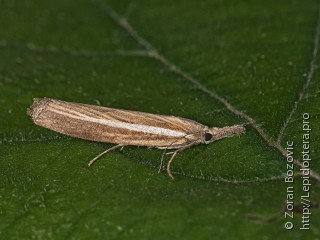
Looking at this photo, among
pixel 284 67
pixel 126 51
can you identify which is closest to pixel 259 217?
pixel 284 67

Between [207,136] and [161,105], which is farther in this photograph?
[161,105]

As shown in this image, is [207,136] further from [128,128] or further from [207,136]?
[128,128]

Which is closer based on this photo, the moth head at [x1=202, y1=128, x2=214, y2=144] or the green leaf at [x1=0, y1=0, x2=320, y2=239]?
the green leaf at [x1=0, y1=0, x2=320, y2=239]

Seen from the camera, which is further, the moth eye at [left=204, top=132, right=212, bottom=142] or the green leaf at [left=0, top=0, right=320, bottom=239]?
the moth eye at [left=204, top=132, right=212, bottom=142]

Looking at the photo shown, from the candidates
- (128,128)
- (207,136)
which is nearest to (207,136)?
(207,136)

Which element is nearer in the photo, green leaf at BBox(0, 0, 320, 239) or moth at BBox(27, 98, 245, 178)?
green leaf at BBox(0, 0, 320, 239)
